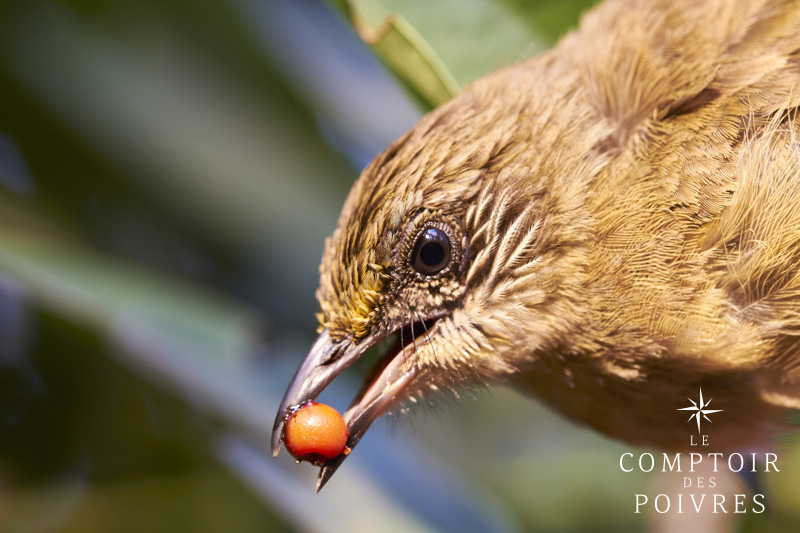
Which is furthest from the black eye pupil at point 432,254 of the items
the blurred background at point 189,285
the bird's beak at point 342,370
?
the blurred background at point 189,285

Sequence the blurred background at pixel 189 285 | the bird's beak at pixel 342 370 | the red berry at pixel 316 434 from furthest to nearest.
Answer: the blurred background at pixel 189 285 < the bird's beak at pixel 342 370 < the red berry at pixel 316 434

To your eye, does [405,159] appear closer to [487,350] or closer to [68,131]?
[487,350]

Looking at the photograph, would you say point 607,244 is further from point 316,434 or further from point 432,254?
point 316,434

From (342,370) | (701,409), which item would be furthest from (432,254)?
(701,409)

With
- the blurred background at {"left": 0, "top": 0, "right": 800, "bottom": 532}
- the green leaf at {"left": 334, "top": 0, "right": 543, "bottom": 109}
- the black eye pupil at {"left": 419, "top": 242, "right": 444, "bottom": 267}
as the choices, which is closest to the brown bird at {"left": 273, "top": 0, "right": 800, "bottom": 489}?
the black eye pupil at {"left": 419, "top": 242, "right": 444, "bottom": 267}

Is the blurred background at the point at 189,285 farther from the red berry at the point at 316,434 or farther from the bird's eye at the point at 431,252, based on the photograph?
the bird's eye at the point at 431,252

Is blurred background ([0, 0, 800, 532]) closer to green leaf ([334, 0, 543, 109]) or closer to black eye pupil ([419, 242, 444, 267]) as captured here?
green leaf ([334, 0, 543, 109])

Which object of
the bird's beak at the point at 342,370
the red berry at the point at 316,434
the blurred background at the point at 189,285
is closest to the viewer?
the red berry at the point at 316,434

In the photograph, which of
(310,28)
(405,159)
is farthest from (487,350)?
(310,28)
